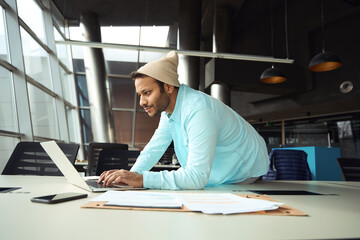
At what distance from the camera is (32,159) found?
2428 millimetres

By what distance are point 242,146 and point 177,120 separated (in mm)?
383

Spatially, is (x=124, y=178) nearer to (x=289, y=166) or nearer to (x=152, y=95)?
(x=152, y=95)

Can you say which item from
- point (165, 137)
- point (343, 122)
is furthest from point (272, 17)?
point (165, 137)

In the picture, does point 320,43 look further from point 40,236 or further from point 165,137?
point 40,236

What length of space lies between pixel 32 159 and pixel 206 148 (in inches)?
72.0

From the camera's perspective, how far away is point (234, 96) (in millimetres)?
11914

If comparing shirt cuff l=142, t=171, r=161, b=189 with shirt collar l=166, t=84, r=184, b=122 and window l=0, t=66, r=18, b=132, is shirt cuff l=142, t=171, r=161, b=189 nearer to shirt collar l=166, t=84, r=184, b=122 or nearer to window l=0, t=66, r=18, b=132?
shirt collar l=166, t=84, r=184, b=122

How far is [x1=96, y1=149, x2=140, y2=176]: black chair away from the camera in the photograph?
254cm

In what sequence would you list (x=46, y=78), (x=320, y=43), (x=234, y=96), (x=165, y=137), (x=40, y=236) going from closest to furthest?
1. (x=40, y=236)
2. (x=165, y=137)
3. (x=46, y=78)
4. (x=320, y=43)
5. (x=234, y=96)

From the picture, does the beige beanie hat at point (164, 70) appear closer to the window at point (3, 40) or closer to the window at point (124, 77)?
the window at point (3, 40)

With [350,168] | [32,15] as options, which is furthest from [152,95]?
[32,15]

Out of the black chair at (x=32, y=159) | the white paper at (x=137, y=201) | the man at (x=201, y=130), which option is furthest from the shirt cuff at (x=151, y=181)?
the black chair at (x=32, y=159)

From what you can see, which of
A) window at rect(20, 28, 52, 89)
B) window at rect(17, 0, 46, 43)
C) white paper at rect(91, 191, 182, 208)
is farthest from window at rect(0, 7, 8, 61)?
white paper at rect(91, 191, 182, 208)

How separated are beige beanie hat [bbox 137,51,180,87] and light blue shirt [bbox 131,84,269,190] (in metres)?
0.10
